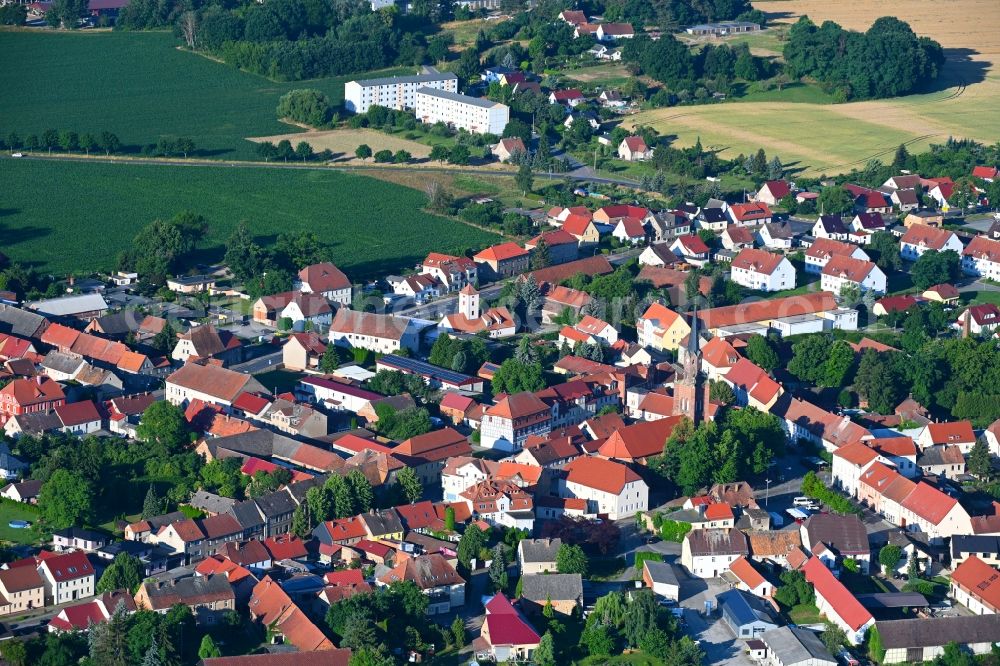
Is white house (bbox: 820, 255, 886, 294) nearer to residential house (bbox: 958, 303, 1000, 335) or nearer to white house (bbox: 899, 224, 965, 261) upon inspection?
white house (bbox: 899, 224, 965, 261)

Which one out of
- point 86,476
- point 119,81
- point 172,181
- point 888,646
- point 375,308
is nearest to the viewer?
point 888,646

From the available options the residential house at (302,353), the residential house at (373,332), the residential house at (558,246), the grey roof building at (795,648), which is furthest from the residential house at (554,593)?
the residential house at (558,246)

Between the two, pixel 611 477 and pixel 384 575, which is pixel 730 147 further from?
pixel 384 575

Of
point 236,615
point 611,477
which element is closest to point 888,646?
point 611,477

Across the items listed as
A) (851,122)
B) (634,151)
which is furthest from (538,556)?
(851,122)

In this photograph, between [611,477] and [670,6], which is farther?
[670,6]

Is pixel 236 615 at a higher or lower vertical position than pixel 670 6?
lower
